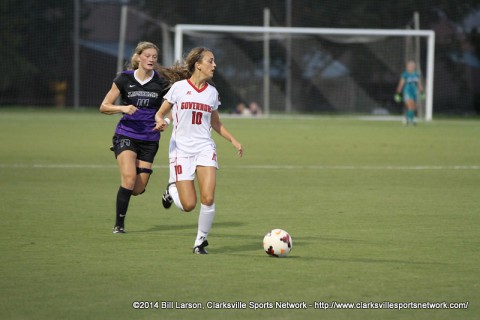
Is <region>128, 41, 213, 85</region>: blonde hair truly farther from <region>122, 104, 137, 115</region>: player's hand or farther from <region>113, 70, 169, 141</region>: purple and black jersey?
<region>122, 104, 137, 115</region>: player's hand

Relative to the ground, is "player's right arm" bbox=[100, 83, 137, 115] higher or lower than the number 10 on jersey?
higher

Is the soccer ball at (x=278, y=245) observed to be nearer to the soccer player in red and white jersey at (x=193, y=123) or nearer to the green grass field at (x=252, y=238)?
the green grass field at (x=252, y=238)

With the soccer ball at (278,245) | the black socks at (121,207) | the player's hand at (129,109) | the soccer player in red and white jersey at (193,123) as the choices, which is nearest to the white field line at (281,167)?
the black socks at (121,207)

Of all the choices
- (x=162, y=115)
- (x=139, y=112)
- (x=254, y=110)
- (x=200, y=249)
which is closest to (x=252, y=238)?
(x=200, y=249)

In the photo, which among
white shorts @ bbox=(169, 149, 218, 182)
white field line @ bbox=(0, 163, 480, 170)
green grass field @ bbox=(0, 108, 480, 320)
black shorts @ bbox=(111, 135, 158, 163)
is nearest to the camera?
green grass field @ bbox=(0, 108, 480, 320)

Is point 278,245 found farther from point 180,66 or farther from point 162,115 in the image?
point 180,66

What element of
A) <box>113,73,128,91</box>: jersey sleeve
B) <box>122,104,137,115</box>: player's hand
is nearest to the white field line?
<box>113,73,128,91</box>: jersey sleeve

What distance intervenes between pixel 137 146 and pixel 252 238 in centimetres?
176

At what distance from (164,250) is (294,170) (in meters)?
9.54

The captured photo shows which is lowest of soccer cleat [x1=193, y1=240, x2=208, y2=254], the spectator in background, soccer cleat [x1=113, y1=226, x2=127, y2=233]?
soccer cleat [x1=113, y1=226, x2=127, y2=233]

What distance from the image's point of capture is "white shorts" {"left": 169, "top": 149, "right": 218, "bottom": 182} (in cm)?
991

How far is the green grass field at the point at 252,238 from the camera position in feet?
24.8

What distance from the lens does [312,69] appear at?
45031 millimetres

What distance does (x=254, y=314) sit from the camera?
7.01 meters
